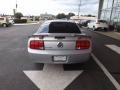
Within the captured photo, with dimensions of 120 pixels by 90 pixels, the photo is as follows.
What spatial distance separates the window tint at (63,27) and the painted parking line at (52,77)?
1280 mm

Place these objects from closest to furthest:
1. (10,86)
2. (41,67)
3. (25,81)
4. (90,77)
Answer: (10,86)
(25,81)
(90,77)
(41,67)

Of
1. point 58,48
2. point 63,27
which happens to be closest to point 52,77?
point 58,48

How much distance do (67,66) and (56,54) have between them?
1137 millimetres

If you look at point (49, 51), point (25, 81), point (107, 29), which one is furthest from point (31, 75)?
point (107, 29)

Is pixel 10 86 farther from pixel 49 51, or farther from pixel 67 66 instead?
pixel 67 66

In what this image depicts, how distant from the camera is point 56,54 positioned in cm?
557

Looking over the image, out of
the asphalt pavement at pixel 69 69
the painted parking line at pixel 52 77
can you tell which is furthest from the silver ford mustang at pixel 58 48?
the asphalt pavement at pixel 69 69

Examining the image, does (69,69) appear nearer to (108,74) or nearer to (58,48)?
(58,48)

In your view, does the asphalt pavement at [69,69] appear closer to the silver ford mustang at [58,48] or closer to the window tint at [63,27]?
the silver ford mustang at [58,48]

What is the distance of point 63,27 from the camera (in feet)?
22.4

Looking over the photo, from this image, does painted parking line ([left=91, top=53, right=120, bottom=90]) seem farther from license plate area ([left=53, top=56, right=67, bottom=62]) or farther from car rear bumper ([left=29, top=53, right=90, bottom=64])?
license plate area ([left=53, top=56, right=67, bottom=62])

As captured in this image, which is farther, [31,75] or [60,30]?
[60,30]

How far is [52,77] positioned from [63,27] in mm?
2144

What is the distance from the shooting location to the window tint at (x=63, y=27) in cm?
662
